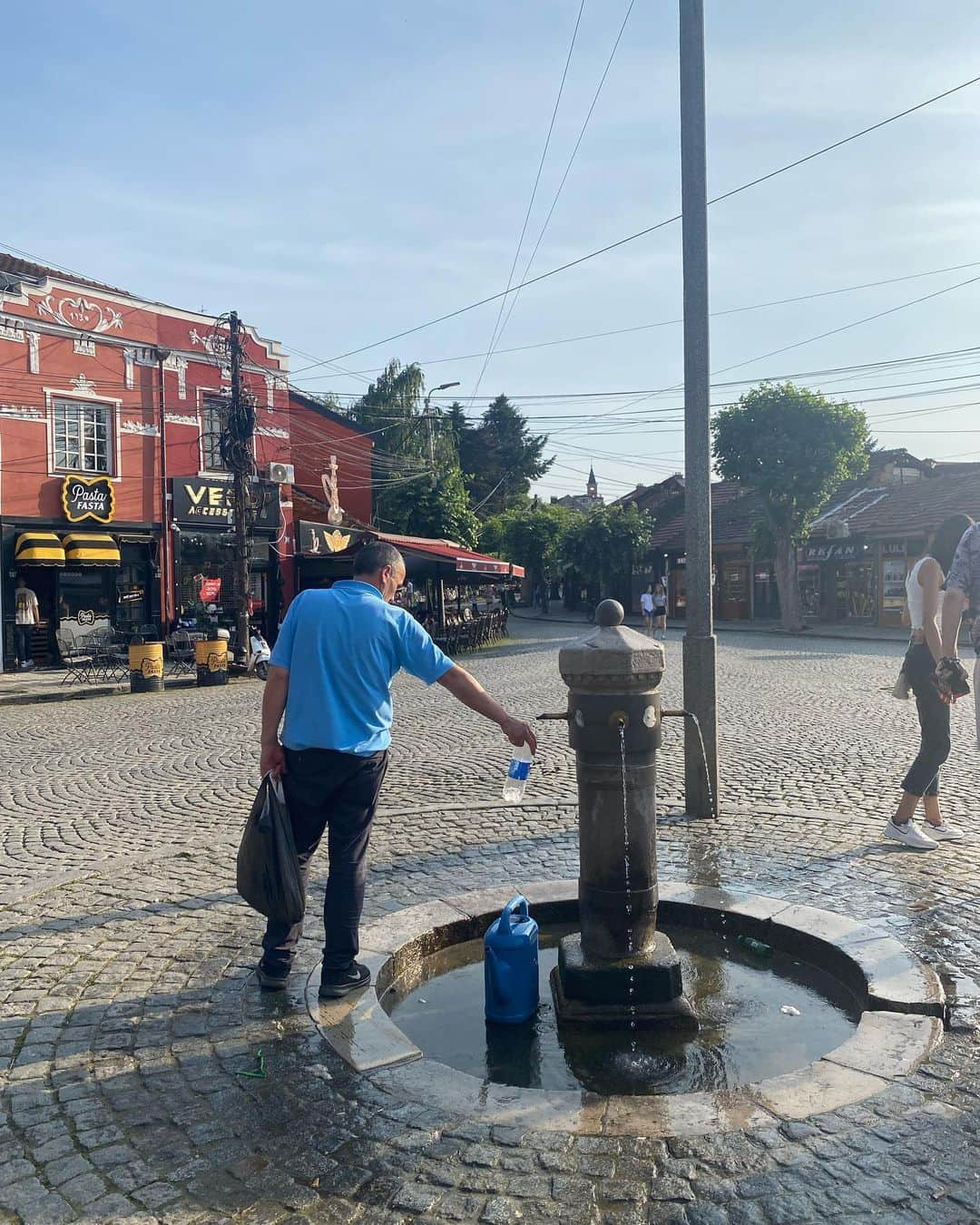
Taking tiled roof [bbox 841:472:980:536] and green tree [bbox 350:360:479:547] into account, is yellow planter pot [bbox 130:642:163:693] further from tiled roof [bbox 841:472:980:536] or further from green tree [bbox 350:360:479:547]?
tiled roof [bbox 841:472:980:536]

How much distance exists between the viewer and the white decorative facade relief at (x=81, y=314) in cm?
2127

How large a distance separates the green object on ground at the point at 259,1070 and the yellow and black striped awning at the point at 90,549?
64.2ft

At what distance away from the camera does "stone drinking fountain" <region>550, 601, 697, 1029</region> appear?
3748 mm

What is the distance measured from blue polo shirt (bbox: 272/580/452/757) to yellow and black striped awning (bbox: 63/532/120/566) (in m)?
19.0

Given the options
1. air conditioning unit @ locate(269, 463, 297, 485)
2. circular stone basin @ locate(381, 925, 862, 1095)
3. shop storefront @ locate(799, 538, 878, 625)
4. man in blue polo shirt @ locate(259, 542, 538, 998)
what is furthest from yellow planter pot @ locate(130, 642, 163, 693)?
shop storefront @ locate(799, 538, 878, 625)

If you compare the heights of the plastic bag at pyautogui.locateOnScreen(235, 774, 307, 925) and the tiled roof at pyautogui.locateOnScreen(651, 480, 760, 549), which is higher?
the tiled roof at pyautogui.locateOnScreen(651, 480, 760, 549)

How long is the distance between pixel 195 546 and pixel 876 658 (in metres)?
15.9

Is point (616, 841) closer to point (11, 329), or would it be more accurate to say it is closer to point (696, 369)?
point (696, 369)

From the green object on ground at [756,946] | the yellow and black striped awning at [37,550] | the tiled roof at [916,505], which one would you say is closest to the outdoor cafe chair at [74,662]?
the yellow and black striped awning at [37,550]

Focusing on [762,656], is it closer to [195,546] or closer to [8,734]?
[195,546]

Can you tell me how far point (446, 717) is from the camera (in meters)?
12.4

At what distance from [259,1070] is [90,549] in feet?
65.0

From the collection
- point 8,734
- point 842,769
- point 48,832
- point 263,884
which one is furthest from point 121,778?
point 842,769

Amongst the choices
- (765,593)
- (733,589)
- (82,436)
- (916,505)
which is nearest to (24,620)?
(82,436)
